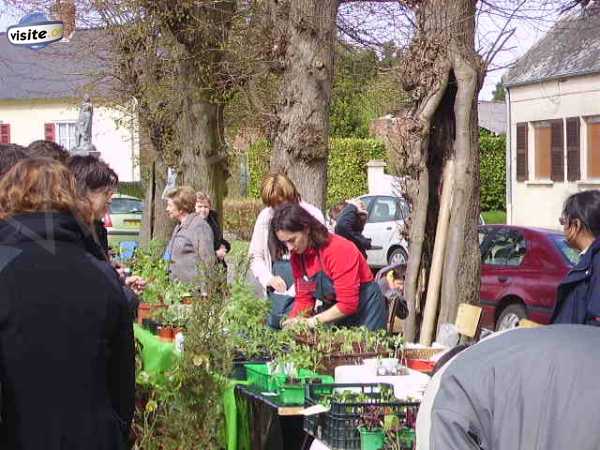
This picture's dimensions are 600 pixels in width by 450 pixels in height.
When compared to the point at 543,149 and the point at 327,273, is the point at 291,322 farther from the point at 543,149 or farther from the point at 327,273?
the point at 543,149

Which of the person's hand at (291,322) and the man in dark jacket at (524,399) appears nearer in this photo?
the man in dark jacket at (524,399)

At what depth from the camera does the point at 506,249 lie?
13352mm

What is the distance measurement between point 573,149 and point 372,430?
26.2 meters

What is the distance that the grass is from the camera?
3744cm

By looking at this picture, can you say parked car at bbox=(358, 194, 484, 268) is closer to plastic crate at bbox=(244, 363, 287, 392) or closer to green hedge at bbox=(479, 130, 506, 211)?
plastic crate at bbox=(244, 363, 287, 392)

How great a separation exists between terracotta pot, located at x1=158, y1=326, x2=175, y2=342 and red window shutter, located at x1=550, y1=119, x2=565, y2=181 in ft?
79.9

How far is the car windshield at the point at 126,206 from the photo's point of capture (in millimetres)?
30030

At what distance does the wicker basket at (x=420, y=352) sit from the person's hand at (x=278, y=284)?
183 cm

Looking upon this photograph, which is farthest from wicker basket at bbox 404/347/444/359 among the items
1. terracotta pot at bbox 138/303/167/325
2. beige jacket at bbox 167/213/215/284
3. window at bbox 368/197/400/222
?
window at bbox 368/197/400/222

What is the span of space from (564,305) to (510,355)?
10.1ft

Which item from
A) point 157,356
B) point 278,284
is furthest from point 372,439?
point 278,284

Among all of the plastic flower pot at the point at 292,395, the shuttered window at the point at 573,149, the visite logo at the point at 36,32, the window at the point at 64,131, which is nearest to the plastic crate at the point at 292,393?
the plastic flower pot at the point at 292,395

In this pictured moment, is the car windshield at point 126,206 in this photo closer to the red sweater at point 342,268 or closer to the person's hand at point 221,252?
the person's hand at point 221,252

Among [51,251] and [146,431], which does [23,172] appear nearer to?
[51,251]
